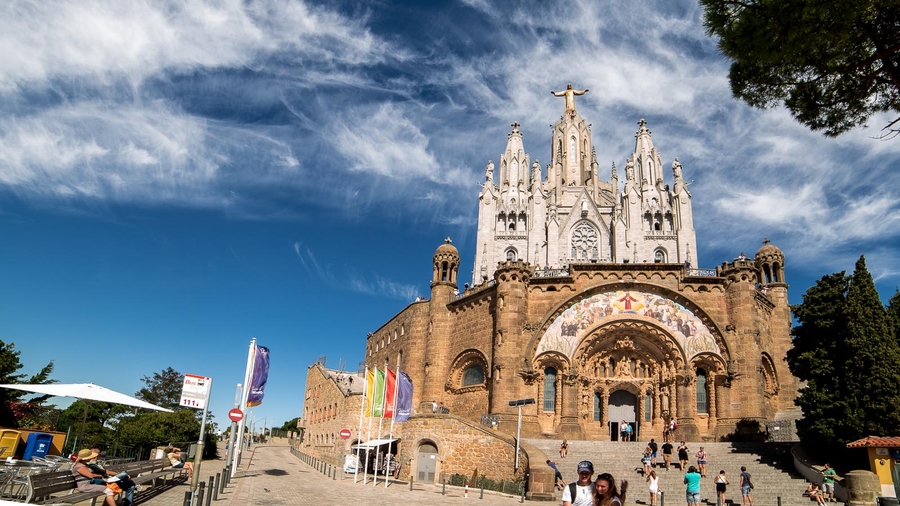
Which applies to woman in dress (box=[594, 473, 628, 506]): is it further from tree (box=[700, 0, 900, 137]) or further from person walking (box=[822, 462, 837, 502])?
person walking (box=[822, 462, 837, 502])

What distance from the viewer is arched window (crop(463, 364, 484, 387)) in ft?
98.1

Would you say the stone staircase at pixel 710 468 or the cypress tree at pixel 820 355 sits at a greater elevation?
the cypress tree at pixel 820 355

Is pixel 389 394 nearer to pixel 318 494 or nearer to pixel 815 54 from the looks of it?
pixel 318 494

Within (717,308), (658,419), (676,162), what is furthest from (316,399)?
(676,162)

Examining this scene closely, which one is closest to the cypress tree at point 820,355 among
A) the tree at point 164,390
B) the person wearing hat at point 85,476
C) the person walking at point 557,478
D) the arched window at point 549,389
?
the person walking at point 557,478

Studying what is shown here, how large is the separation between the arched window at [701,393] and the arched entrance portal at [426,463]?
12.5m

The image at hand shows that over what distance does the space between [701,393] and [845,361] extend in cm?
736

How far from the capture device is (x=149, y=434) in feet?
94.7

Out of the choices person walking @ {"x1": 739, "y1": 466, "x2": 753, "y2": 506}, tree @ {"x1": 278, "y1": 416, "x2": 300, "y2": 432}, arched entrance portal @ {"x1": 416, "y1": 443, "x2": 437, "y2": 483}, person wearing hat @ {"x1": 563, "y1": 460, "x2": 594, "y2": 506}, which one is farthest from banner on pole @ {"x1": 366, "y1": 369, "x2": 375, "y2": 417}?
tree @ {"x1": 278, "y1": 416, "x2": 300, "y2": 432}

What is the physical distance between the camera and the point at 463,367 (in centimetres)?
3134

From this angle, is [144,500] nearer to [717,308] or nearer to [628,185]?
[717,308]

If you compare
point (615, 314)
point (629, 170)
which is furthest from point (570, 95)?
point (615, 314)

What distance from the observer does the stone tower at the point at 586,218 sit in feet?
186

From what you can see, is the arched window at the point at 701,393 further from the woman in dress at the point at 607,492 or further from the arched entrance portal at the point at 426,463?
the woman in dress at the point at 607,492
